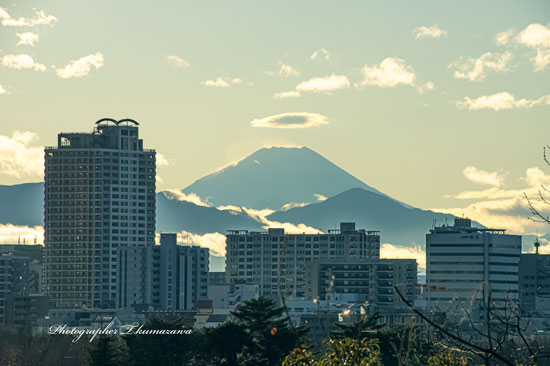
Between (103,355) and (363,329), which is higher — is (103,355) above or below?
below

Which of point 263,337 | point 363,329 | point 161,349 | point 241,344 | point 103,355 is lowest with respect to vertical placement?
point 103,355

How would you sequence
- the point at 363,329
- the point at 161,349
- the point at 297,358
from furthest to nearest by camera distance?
the point at 161,349 → the point at 363,329 → the point at 297,358

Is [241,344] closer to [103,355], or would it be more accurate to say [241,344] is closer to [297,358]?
[103,355]

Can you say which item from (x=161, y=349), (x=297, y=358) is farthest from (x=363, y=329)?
(x=297, y=358)

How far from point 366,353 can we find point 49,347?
121765 millimetres

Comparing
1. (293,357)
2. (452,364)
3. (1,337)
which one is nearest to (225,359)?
(452,364)

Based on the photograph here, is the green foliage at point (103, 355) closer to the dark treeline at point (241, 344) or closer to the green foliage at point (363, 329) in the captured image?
the dark treeline at point (241, 344)

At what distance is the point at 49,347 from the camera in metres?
158

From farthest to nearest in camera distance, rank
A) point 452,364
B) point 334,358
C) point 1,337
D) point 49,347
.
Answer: point 1,337
point 49,347
point 452,364
point 334,358


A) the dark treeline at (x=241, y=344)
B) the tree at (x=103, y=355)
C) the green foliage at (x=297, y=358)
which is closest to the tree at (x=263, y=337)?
the dark treeline at (x=241, y=344)

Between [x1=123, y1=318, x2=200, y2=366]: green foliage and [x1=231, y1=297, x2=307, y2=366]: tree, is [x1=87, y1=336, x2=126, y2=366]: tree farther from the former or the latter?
[x1=231, y1=297, x2=307, y2=366]: tree

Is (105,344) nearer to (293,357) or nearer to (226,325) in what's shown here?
(226,325)

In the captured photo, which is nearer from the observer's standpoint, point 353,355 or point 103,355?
point 353,355

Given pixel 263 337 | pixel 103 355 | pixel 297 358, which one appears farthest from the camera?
pixel 103 355
